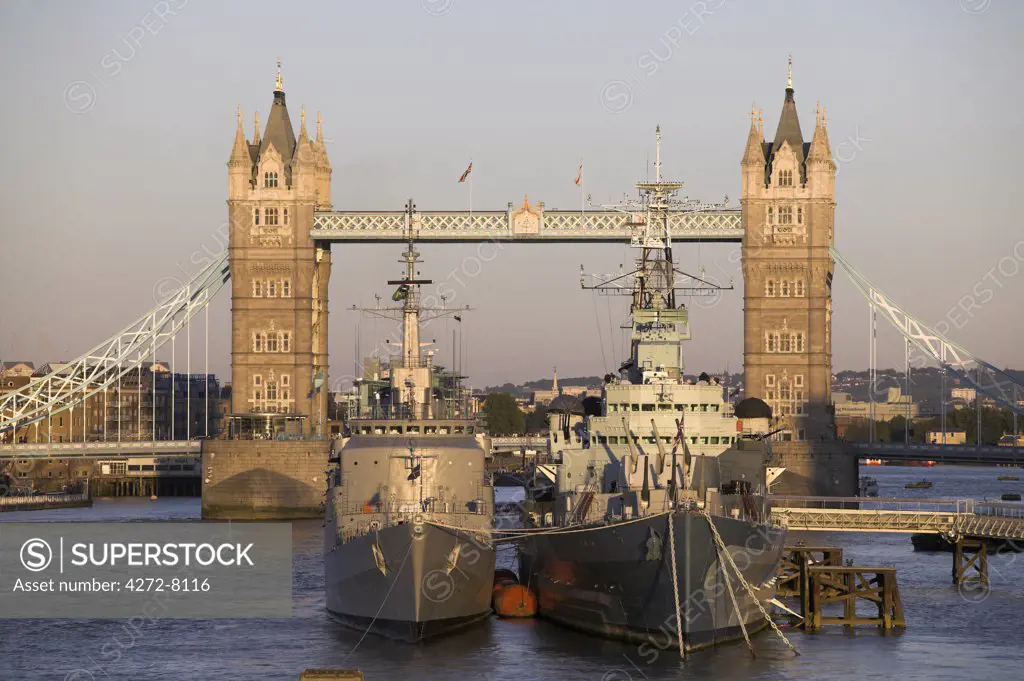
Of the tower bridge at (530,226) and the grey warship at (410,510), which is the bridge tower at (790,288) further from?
the grey warship at (410,510)

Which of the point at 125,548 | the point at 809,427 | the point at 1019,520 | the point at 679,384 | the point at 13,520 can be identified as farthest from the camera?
the point at 809,427

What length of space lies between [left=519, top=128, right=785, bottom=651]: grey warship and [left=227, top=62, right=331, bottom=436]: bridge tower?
49.0 meters

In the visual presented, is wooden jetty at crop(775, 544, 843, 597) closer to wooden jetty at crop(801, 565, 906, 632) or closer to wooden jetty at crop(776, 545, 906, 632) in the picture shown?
wooden jetty at crop(776, 545, 906, 632)

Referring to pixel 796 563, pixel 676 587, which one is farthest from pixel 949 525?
pixel 676 587

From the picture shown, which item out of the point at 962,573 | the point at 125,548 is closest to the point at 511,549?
the point at 125,548

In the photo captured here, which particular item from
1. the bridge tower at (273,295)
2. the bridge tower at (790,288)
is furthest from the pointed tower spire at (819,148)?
the bridge tower at (273,295)

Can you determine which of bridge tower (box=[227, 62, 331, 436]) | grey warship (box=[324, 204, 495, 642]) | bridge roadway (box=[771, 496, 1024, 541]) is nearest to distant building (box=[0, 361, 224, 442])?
bridge tower (box=[227, 62, 331, 436])

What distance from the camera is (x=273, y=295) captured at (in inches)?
4569

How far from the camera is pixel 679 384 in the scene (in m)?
61.9

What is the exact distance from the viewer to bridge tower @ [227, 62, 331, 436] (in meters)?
116

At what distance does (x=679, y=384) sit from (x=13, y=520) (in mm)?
58122

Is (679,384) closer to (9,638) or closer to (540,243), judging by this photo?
(9,638)

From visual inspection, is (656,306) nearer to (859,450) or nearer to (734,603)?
(734,603)

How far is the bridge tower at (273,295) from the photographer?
115875 mm
